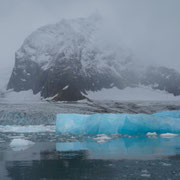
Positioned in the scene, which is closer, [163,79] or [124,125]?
[124,125]

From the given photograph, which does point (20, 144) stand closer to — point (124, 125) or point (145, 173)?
point (124, 125)

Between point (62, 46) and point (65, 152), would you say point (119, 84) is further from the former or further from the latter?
point (65, 152)

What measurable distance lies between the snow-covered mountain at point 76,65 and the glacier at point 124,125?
98.8 meters

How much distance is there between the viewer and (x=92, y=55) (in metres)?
→ 151

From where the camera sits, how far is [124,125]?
18.5 metres

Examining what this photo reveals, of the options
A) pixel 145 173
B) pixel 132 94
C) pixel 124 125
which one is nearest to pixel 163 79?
pixel 132 94

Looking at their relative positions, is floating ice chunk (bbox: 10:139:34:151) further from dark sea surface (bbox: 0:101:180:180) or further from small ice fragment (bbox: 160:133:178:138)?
small ice fragment (bbox: 160:133:178:138)

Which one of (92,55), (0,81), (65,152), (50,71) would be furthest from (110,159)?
(0,81)

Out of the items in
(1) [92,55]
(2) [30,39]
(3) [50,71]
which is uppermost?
(2) [30,39]

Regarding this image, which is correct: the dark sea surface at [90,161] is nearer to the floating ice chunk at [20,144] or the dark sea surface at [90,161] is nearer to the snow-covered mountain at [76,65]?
the floating ice chunk at [20,144]

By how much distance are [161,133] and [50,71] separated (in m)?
124

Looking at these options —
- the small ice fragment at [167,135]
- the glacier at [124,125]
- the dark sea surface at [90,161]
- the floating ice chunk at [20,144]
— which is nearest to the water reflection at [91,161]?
the dark sea surface at [90,161]

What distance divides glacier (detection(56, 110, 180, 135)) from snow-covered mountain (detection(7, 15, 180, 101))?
98.8m

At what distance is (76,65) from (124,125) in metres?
119
